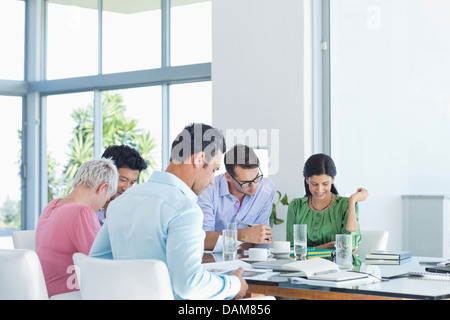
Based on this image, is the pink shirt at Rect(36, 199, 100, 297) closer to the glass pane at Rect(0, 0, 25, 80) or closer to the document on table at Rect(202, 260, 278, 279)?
the document on table at Rect(202, 260, 278, 279)

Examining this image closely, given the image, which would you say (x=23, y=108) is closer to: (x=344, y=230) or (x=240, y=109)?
(x=240, y=109)

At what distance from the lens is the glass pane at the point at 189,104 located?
6855mm

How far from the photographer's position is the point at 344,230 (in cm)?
383

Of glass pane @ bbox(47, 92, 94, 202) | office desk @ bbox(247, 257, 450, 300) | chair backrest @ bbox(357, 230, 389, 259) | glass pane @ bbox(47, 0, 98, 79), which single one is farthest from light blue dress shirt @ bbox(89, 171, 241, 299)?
glass pane @ bbox(47, 0, 98, 79)

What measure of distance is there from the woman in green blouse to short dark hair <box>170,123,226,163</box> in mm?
1506

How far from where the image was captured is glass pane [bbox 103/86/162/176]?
7.14m

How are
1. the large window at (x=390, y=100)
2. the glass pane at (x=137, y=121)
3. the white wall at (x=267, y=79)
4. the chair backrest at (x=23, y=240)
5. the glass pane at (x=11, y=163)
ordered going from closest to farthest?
1. the chair backrest at (x=23, y=240)
2. the large window at (x=390, y=100)
3. the white wall at (x=267, y=79)
4. the glass pane at (x=137, y=121)
5. the glass pane at (x=11, y=163)

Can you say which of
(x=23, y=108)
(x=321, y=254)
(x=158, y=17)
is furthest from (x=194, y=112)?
(x=321, y=254)

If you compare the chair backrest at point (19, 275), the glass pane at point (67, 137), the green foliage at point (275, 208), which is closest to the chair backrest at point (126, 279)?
the chair backrest at point (19, 275)

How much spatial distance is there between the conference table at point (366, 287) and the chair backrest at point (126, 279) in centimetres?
61

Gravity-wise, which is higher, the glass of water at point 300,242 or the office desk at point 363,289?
the glass of water at point 300,242

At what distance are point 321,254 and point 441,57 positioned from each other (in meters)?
2.31

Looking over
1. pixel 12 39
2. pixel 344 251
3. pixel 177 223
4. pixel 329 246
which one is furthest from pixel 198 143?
pixel 12 39

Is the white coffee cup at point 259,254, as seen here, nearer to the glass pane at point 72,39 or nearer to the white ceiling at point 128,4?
the white ceiling at point 128,4
